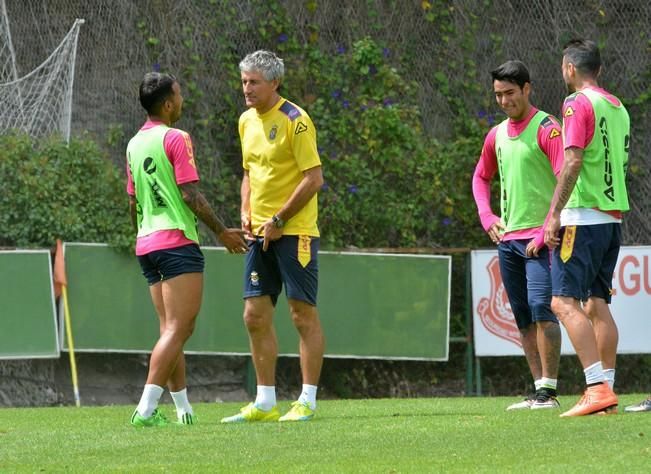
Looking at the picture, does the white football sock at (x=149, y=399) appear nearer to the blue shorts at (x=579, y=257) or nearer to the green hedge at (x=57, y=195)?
the blue shorts at (x=579, y=257)

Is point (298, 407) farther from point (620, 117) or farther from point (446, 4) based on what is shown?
point (446, 4)

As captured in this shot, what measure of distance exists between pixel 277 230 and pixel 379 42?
22.6 feet

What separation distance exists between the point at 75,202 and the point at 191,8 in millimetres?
2513

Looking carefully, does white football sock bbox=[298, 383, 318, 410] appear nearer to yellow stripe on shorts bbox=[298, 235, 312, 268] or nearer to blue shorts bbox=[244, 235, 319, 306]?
blue shorts bbox=[244, 235, 319, 306]

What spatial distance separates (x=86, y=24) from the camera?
13.5 meters

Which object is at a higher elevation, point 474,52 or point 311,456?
point 474,52

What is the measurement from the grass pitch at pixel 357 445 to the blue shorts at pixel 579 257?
28.4 inches

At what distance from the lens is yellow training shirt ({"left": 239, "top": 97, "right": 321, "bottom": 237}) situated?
25.2 ft

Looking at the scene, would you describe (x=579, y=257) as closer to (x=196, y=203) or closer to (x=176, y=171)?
(x=196, y=203)

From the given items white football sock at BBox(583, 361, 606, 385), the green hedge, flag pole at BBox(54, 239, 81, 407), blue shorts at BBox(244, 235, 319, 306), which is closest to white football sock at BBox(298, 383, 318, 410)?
blue shorts at BBox(244, 235, 319, 306)

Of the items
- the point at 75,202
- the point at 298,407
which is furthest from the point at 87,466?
the point at 75,202

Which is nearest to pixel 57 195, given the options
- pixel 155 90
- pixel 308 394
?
pixel 155 90

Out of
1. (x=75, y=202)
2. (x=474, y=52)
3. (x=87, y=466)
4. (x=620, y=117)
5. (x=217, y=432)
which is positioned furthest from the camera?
(x=474, y=52)

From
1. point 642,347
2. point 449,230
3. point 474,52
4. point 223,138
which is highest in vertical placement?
point 474,52
